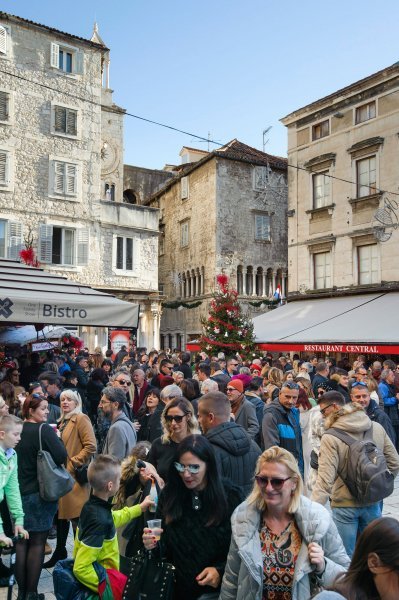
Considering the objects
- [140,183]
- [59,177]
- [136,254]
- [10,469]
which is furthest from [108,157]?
[10,469]

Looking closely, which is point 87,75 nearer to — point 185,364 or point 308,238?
point 308,238

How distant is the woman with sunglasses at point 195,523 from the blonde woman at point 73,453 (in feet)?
8.58

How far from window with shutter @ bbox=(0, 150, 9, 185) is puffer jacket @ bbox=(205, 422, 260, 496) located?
23.6m

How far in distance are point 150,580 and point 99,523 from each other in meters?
0.53

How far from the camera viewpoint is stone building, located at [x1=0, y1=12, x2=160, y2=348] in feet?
82.3

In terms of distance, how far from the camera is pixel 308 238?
23703mm

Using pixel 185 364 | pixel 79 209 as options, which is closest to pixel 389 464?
pixel 185 364

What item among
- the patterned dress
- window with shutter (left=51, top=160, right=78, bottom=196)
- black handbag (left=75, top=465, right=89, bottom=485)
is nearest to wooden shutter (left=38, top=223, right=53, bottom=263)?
window with shutter (left=51, top=160, right=78, bottom=196)

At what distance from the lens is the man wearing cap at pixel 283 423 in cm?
590

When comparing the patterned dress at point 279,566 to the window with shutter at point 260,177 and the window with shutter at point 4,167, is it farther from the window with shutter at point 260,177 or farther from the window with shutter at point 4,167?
the window with shutter at point 260,177

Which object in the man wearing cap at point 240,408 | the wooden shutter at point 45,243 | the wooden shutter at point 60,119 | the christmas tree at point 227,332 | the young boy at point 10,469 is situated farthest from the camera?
the wooden shutter at point 60,119

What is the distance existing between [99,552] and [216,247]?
28.9 m

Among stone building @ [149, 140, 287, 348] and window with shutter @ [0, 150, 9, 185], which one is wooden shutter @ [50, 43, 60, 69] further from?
stone building @ [149, 140, 287, 348]

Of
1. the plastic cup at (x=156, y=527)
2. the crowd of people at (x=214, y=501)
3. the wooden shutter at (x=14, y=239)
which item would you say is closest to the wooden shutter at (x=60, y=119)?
the wooden shutter at (x=14, y=239)
